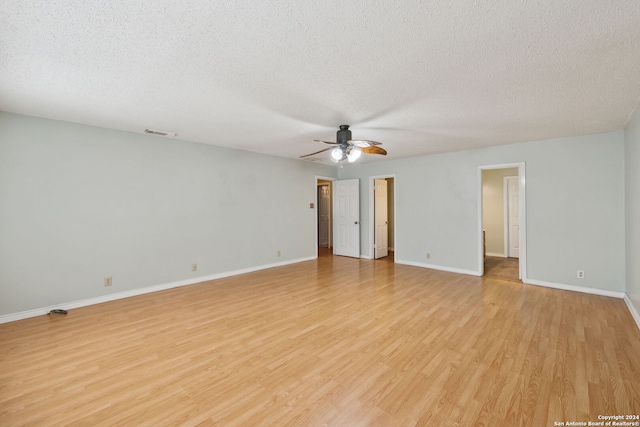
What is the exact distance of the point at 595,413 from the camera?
174 centimetres

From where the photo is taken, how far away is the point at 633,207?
329cm

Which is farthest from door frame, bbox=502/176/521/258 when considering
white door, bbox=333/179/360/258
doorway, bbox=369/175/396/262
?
white door, bbox=333/179/360/258

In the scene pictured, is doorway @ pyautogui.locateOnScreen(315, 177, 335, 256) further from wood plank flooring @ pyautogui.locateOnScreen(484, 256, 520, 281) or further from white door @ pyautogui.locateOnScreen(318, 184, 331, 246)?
wood plank flooring @ pyautogui.locateOnScreen(484, 256, 520, 281)

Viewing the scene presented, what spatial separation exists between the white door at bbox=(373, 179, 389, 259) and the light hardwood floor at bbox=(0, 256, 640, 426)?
124 inches

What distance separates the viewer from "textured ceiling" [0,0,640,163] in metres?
1.58

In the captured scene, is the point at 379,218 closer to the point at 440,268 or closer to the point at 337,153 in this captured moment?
the point at 440,268

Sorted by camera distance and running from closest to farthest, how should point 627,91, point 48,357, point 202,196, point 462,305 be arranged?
1. point 48,357
2. point 627,91
3. point 462,305
4. point 202,196

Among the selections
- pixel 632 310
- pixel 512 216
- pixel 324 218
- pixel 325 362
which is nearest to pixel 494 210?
pixel 512 216

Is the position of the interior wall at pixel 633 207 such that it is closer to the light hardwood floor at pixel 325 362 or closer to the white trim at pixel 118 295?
the light hardwood floor at pixel 325 362

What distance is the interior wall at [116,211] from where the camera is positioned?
10.8 feet

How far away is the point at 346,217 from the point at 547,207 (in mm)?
4190

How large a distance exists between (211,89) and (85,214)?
2719 millimetres

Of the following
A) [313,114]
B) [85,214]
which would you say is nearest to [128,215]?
[85,214]

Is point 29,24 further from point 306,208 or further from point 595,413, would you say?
point 306,208
